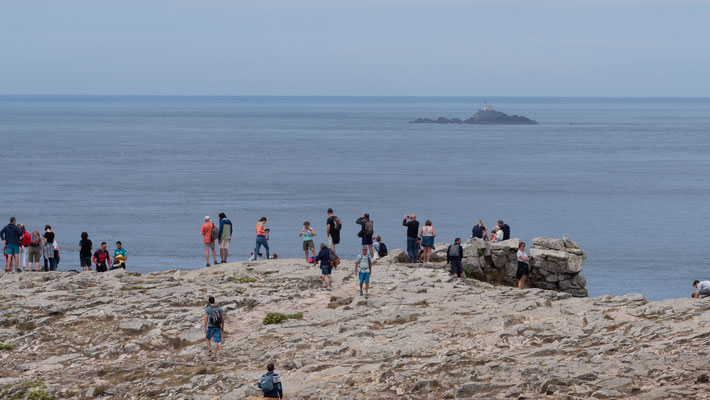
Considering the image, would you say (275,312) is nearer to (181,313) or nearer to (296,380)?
(181,313)

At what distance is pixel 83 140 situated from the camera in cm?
19475

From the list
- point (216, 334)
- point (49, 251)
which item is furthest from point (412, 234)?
point (49, 251)

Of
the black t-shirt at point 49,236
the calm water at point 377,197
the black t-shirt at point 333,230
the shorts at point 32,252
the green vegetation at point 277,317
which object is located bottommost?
the calm water at point 377,197

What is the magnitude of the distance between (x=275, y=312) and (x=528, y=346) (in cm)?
877

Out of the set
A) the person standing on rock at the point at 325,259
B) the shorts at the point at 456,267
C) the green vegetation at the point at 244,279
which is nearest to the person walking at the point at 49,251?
the green vegetation at the point at 244,279

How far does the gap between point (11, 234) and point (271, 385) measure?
18.3m

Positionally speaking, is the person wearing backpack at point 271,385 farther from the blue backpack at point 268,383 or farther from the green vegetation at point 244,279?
the green vegetation at point 244,279

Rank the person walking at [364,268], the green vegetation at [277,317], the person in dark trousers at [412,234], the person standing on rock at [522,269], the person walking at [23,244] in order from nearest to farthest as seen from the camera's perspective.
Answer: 1. the green vegetation at [277,317]
2. the person walking at [364,268]
3. the person standing on rock at [522,269]
4. the person in dark trousers at [412,234]
5. the person walking at [23,244]

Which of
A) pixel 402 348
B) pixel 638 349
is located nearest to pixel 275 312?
pixel 402 348

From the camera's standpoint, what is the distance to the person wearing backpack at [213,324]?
22875mm

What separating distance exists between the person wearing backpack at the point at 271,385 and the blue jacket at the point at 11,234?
1778 cm

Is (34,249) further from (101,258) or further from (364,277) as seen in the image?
(364,277)

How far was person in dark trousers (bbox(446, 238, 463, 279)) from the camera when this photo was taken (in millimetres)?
31727

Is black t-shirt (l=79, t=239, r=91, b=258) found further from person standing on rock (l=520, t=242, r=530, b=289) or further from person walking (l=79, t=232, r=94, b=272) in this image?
person standing on rock (l=520, t=242, r=530, b=289)
